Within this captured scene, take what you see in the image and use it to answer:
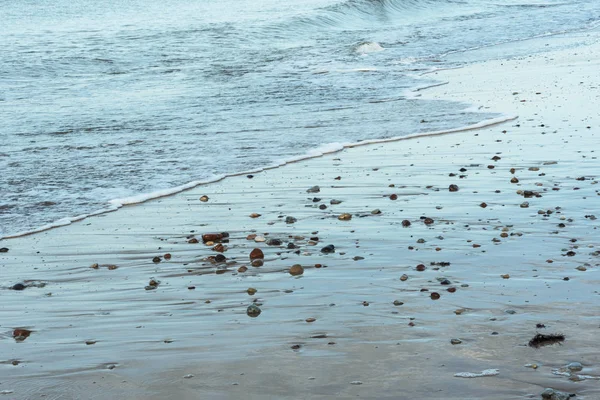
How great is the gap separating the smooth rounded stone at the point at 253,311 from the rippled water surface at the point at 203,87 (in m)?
3.58

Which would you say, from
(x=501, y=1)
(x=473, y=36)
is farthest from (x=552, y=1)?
(x=473, y=36)

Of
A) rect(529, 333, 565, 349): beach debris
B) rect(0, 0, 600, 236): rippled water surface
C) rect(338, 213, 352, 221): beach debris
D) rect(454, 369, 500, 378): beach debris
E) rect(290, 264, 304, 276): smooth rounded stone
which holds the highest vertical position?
rect(0, 0, 600, 236): rippled water surface

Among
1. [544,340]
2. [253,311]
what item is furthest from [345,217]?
[544,340]

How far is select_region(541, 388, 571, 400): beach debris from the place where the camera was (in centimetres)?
383

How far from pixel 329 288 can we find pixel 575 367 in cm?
195

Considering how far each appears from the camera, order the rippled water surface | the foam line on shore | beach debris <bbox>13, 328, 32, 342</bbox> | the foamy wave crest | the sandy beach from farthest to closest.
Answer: the foamy wave crest → the rippled water surface → the foam line on shore → beach debris <bbox>13, 328, 32, 342</bbox> → the sandy beach

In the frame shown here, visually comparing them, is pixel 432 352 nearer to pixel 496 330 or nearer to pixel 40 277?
pixel 496 330

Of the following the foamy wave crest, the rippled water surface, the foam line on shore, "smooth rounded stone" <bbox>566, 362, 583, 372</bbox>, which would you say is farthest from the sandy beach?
the foamy wave crest

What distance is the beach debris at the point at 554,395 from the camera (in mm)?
3834

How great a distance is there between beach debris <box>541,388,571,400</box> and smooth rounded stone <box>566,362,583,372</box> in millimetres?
299

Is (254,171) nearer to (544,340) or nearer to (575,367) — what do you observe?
(544,340)

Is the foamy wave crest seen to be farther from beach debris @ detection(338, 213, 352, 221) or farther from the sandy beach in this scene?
beach debris @ detection(338, 213, 352, 221)

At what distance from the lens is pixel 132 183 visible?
31.6ft

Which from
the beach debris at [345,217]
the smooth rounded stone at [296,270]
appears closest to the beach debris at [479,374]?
the smooth rounded stone at [296,270]
